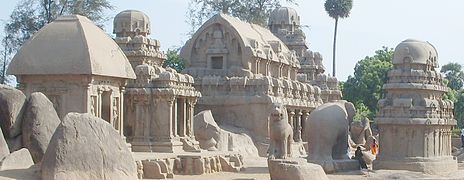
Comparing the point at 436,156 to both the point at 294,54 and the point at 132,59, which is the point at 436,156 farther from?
the point at 294,54

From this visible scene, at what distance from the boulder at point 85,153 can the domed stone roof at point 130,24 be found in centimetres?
1769

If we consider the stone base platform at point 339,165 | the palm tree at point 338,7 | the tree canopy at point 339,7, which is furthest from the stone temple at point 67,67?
the tree canopy at point 339,7

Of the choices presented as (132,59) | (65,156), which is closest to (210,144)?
(132,59)

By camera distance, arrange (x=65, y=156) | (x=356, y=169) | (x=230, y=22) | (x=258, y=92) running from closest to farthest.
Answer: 1. (x=65, y=156)
2. (x=356, y=169)
3. (x=258, y=92)
4. (x=230, y=22)

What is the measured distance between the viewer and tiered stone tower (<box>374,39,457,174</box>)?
28391 mm

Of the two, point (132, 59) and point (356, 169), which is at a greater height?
point (132, 59)

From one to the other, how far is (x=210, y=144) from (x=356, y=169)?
706 centimetres

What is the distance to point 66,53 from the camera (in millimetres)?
23812

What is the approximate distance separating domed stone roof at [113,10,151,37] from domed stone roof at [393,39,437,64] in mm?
10171

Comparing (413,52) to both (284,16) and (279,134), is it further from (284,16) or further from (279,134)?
(284,16)

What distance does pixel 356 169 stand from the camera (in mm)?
27828

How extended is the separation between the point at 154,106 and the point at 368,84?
36.4 m

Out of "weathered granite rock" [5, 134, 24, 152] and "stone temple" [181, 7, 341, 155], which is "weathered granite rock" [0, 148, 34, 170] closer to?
"weathered granite rock" [5, 134, 24, 152]

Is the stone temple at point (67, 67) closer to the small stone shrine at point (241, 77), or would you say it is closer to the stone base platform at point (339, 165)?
the stone base platform at point (339, 165)
